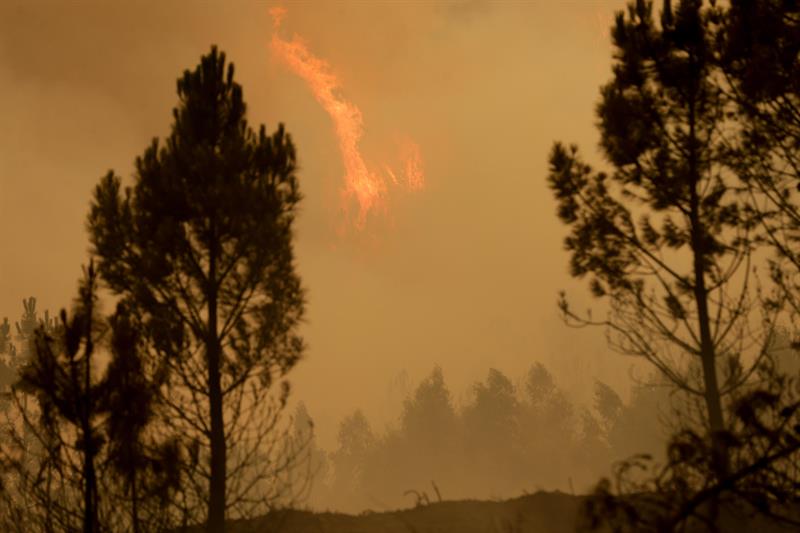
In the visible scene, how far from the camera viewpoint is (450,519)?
12.6 metres

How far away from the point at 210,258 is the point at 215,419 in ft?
8.47

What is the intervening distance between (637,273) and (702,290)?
1132 millimetres

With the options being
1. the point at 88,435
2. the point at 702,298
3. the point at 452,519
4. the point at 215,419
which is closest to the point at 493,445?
the point at 452,519

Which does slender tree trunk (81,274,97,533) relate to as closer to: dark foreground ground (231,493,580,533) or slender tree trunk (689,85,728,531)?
dark foreground ground (231,493,580,533)

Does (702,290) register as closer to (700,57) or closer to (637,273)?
(637,273)

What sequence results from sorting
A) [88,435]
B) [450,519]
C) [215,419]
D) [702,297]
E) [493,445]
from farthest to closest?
[493,445]
[450,519]
[702,297]
[215,419]
[88,435]

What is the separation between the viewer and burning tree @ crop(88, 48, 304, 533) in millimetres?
9852

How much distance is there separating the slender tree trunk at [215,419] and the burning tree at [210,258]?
0.02 metres

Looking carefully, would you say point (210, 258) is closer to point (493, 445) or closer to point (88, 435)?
point (88, 435)

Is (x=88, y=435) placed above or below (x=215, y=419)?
below

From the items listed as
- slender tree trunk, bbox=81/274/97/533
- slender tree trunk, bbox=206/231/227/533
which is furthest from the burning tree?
slender tree trunk, bbox=81/274/97/533

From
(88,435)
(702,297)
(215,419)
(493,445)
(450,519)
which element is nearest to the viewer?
(88,435)

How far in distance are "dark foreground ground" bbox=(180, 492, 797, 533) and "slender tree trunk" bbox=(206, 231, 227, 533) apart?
1527 mm

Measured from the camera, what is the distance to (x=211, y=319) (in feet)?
33.9
